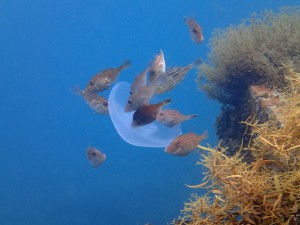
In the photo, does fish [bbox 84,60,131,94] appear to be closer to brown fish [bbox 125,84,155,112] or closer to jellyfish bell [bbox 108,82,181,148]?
jellyfish bell [bbox 108,82,181,148]

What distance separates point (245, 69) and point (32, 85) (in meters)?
60.1

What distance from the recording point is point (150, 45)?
70.4m

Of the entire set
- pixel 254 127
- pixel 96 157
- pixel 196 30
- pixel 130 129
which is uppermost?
pixel 196 30

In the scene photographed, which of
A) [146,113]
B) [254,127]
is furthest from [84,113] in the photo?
[254,127]

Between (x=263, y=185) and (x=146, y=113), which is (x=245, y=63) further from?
(x=263, y=185)

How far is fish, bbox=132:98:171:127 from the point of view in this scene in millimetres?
4129

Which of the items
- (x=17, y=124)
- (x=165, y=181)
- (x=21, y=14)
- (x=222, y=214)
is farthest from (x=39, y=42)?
(x=222, y=214)

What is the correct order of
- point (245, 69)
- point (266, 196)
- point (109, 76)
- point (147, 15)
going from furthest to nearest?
point (147, 15)
point (245, 69)
point (109, 76)
point (266, 196)

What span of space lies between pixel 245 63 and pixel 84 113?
59.9 metres

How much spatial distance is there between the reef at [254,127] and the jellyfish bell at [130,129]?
718 mm

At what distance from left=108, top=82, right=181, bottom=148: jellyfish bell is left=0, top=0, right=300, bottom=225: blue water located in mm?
11489

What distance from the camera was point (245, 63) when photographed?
613cm

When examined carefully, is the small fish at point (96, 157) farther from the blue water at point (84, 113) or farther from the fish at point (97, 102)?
the blue water at point (84, 113)

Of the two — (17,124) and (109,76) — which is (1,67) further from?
(109,76)
